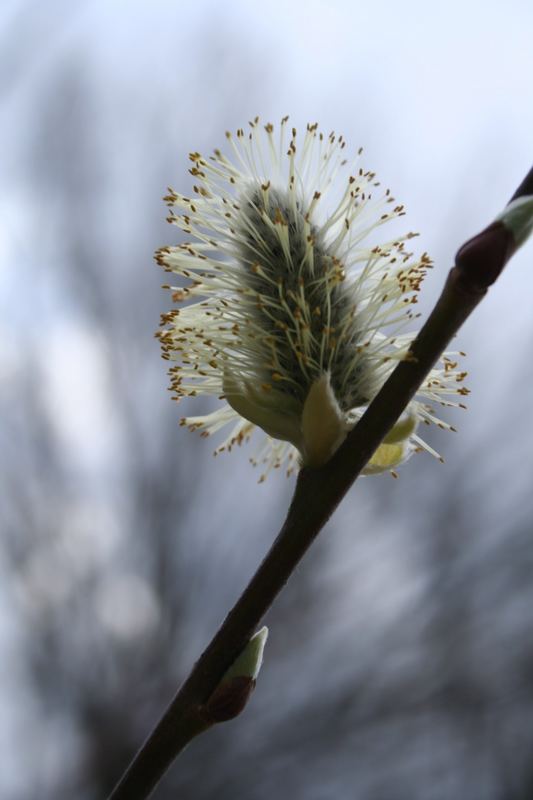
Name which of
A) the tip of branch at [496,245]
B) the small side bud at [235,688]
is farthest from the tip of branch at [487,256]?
the small side bud at [235,688]

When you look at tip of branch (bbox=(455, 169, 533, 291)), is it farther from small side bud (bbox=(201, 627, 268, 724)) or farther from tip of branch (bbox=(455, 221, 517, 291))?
small side bud (bbox=(201, 627, 268, 724))

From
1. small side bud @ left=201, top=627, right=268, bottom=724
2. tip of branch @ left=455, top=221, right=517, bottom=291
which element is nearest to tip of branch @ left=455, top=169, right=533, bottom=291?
tip of branch @ left=455, top=221, right=517, bottom=291

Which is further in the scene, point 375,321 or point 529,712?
point 529,712

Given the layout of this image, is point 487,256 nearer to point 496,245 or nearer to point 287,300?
point 496,245

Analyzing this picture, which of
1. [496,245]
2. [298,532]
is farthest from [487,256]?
[298,532]

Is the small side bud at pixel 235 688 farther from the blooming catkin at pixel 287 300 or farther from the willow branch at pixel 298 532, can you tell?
the blooming catkin at pixel 287 300

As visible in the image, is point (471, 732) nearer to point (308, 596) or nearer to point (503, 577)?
point (503, 577)

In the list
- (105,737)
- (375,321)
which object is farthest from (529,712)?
(375,321)

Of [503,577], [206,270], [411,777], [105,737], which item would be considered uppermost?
[206,270]
